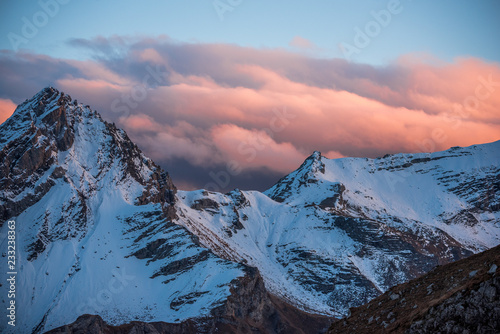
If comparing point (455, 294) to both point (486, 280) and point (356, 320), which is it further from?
point (356, 320)

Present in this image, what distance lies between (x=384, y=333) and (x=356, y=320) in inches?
451

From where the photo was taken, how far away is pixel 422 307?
158 feet

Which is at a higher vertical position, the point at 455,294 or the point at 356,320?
the point at 455,294

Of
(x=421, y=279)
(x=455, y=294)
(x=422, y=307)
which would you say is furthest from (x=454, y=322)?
(x=421, y=279)

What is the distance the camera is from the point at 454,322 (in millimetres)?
42688

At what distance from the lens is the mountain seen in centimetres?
4159

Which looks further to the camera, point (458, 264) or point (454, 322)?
point (458, 264)

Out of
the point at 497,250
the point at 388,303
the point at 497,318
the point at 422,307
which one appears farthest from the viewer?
the point at 388,303

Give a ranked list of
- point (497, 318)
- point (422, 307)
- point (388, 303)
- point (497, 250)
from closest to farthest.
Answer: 1. point (497, 318)
2. point (422, 307)
3. point (497, 250)
4. point (388, 303)

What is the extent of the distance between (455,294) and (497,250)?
13623mm

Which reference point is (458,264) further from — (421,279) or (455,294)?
(455,294)

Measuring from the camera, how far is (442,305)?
44.4 metres

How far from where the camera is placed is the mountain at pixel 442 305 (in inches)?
1638

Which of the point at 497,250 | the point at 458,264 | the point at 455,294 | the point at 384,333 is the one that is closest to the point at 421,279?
the point at 458,264
